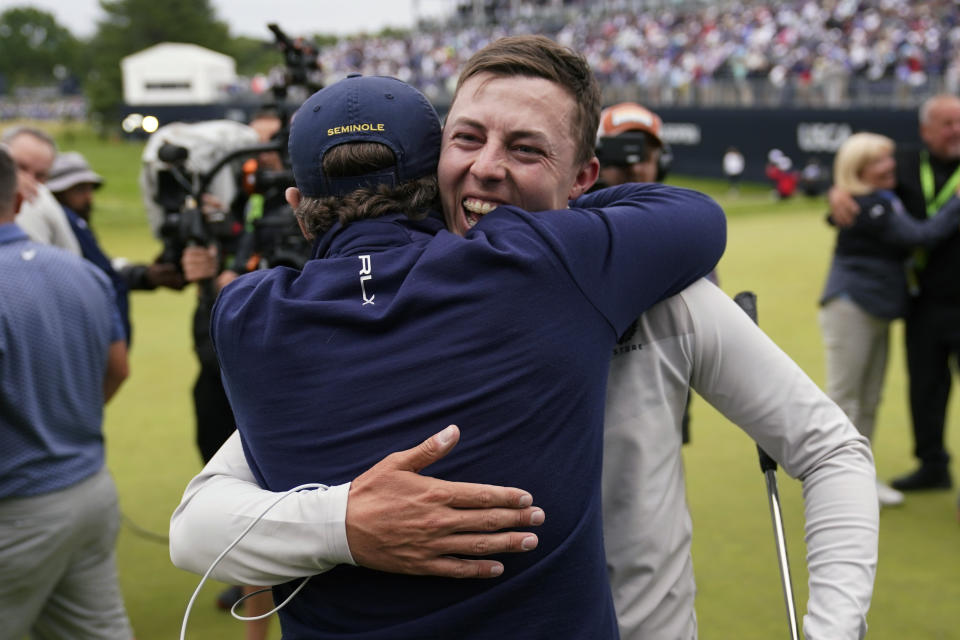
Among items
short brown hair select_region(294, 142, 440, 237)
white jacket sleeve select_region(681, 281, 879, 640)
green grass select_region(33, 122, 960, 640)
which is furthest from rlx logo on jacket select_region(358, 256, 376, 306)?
green grass select_region(33, 122, 960, 640)

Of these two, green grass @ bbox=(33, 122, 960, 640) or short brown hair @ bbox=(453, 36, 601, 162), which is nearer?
short brown hair @ bbox=(453, 36, 601, 162)

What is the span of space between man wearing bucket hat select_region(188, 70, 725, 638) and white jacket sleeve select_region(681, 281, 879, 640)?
9.4 inches

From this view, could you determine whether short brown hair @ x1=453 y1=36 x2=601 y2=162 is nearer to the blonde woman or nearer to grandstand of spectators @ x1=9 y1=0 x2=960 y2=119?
the blonde woman

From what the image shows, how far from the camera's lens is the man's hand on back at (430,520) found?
1564mm

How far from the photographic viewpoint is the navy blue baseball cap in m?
1.78

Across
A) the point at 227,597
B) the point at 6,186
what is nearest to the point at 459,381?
the point at 6,186

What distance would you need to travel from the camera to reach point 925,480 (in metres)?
6.03

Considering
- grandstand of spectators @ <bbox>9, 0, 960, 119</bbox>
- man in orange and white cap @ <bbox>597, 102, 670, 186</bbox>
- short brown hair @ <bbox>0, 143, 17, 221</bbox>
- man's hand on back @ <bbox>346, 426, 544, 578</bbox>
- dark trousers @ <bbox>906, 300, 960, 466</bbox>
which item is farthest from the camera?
grandstand of spectators @ <bbox>9, 0, 960, 119</bbox>

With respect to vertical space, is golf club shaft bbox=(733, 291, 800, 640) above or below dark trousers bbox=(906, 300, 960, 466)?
above

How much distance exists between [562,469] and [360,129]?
2.24 feet

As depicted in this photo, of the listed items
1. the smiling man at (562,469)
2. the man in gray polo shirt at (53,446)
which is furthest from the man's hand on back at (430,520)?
the man in gray polo shirt at (53,446)

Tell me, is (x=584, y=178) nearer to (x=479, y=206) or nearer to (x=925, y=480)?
(x=479, y=206)

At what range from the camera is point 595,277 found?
1631 mm

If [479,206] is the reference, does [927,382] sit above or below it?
below
